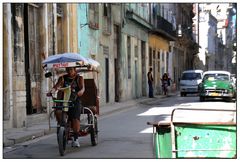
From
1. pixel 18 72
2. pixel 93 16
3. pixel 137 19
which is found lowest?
pixel 18 72

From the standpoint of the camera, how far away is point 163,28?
4462cm

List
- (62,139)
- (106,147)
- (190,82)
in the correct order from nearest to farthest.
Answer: (62,139)
(106,147)
(190,82)

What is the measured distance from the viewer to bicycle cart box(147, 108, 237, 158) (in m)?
7.24

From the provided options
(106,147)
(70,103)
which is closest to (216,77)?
(106,147)

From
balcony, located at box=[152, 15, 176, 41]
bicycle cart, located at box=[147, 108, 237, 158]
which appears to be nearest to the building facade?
balcony, located at box=[152, 15, 176, 41]

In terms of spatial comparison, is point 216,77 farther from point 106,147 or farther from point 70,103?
point 70,103

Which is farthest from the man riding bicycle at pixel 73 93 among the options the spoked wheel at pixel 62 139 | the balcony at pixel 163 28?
the balcony at pixel 163 28

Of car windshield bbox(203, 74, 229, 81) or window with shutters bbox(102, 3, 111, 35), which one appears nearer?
window with shutters bbox(102, 3, 111, 35)

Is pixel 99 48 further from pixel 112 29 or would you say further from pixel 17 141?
pixel 17 141

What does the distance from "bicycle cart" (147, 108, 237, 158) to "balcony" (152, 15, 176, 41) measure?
3351cm

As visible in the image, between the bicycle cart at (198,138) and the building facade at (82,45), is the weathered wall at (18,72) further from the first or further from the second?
the bicycle cart at (198,138)

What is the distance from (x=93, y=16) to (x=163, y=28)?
20.3m

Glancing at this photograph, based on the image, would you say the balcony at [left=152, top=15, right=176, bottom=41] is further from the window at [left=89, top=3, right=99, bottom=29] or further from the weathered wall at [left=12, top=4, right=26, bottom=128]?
the weathered wall at [left=12, top=4, right=26, bottom=128]

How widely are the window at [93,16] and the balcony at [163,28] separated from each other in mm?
15482
